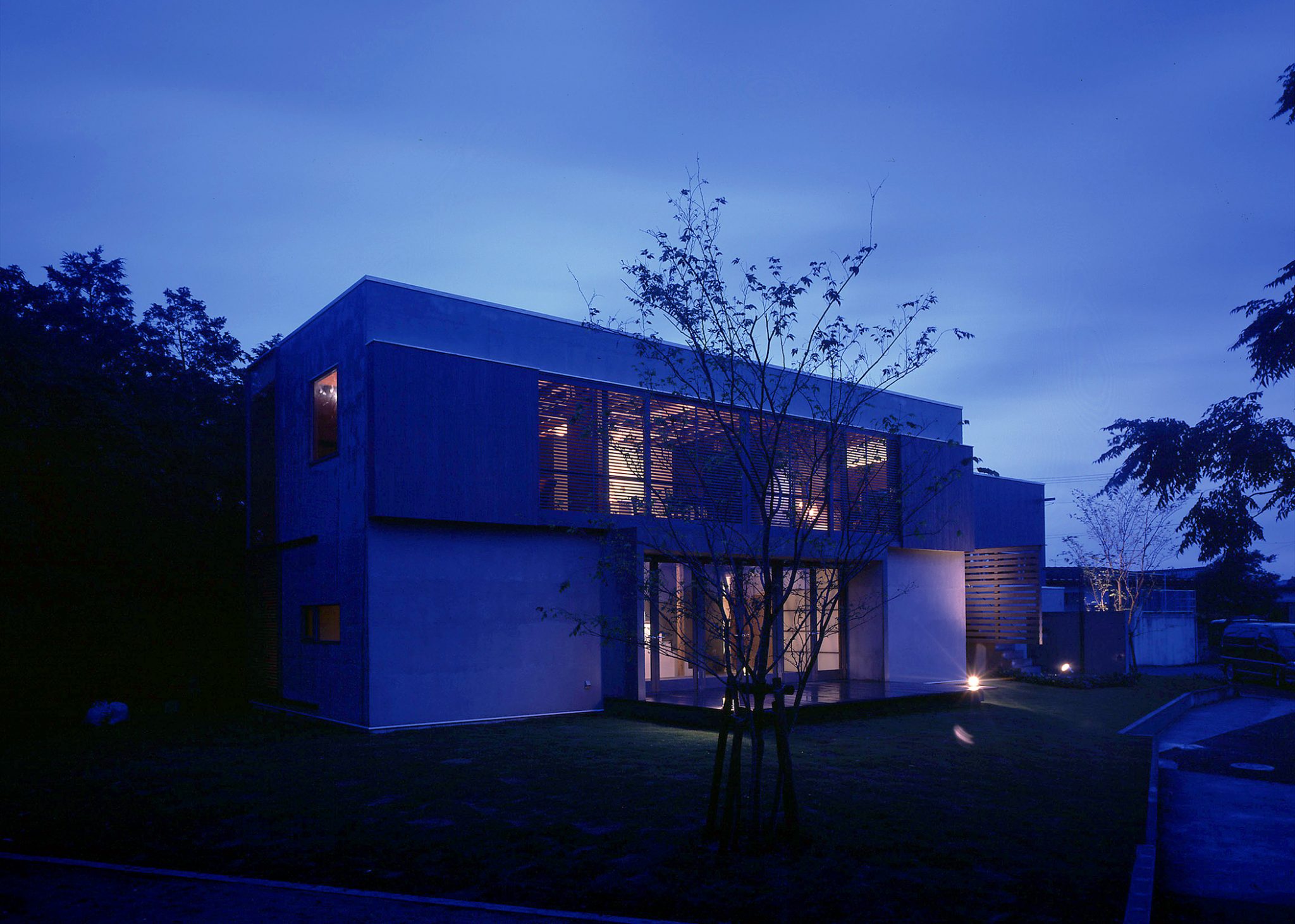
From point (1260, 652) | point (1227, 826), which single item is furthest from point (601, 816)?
point (1260, 652)

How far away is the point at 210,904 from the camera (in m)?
5.78

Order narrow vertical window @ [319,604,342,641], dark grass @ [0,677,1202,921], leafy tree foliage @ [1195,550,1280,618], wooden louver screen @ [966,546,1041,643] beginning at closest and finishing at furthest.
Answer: dark grass @ [0,677,1202,921]
narrow vertical window @ [319,604,342,641]
wooden louver screen @ [966,546,1041,643]
leafy tree foliage @ [1195,550,1280,618]

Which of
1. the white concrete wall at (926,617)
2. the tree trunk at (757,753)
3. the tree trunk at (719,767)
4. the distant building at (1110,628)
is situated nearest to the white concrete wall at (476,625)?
the white concrete wall at (926,617)

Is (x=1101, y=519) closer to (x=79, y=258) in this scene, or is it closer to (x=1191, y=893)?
(x=1191, y=893)

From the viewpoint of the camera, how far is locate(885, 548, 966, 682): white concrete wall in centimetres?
2105

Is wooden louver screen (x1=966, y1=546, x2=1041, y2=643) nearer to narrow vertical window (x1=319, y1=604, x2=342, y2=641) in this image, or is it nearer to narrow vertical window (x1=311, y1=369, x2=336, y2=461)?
narrow vertical window (x1=319, y1=604, x2=342, y2=641)

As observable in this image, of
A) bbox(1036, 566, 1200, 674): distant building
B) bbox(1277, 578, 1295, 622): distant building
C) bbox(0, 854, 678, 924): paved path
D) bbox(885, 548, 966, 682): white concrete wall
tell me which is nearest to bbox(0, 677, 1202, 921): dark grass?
bbox(0, 854, 678, 924): paved path

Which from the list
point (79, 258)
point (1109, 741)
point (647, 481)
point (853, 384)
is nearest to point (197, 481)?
point (647, 481)

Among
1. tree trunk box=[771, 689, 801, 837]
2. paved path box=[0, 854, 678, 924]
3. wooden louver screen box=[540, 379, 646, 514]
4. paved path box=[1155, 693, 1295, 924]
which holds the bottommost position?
paved path box=[1155, 693, 1295, 924]

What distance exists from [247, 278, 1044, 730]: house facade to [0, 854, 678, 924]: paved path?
6.97m

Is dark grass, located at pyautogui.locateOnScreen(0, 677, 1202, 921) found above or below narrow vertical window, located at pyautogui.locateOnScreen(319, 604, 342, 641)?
below

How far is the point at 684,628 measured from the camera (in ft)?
55.9

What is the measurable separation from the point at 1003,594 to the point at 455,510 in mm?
16373

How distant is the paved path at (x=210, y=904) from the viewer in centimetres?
549
